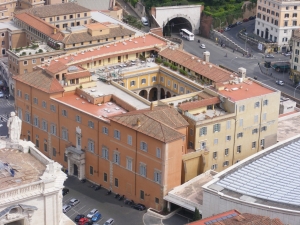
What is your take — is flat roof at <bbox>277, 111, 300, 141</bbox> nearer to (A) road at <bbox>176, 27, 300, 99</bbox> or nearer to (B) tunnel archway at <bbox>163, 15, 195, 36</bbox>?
(A) road at <bbox>176, 27, 300, 99</bbox>

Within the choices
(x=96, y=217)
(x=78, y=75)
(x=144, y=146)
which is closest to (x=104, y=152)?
(x=144, y=146)

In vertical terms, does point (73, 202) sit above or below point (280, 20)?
below

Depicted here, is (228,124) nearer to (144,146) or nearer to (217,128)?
(217,128)

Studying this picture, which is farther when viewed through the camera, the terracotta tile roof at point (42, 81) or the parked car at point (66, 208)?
the terracotta tile roof at point (42, 81)

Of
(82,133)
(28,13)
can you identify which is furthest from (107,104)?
(28,13)

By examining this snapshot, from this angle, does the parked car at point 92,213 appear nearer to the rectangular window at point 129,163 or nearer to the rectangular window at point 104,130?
the rectangular window at point 129,163

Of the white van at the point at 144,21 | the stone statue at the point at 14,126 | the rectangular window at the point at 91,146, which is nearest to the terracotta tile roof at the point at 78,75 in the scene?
the rectangular window at the point at 91,146
